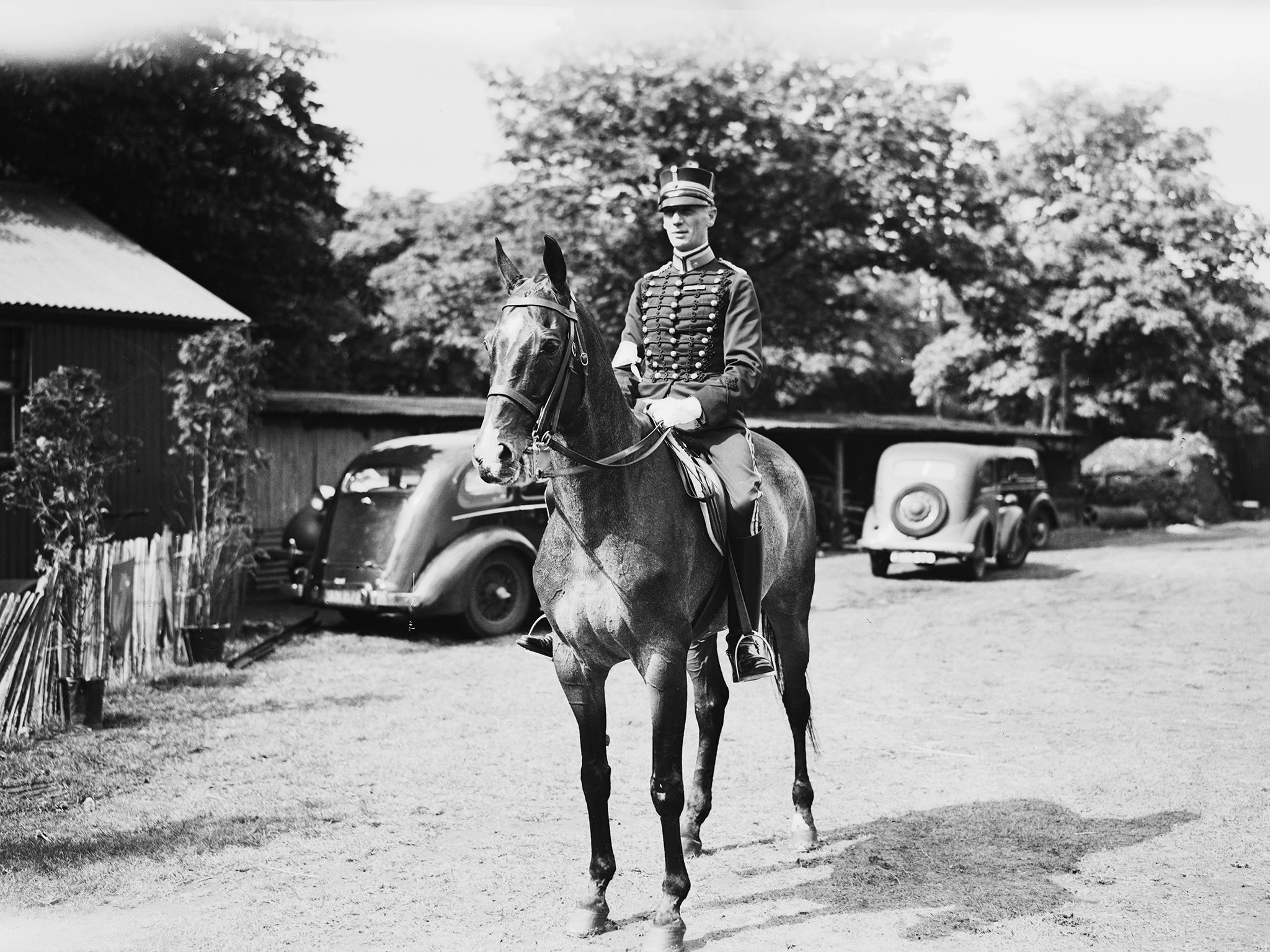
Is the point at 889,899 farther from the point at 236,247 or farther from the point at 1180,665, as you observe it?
the point at 236,247

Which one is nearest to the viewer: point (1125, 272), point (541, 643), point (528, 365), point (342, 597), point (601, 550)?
point (528, 365)

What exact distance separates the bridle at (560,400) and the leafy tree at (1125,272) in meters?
31.3

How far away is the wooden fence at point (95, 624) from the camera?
7887 millimetres

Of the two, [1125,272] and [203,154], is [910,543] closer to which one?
[203,154]

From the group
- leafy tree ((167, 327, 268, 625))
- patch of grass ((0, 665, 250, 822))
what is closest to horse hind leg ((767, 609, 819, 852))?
patch of grass ((0, 665, 250, 822))

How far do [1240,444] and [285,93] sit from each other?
3492cm

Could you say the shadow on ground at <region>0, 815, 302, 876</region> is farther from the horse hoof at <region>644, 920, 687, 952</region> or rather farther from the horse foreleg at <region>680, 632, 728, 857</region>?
the horse hoof at <region>644, 920, 687, 952</region>

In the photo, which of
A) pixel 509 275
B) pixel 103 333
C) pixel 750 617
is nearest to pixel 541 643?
pixel 750 617

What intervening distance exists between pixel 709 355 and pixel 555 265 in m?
1.30

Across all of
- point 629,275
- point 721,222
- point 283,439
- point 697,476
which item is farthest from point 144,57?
point 697,476

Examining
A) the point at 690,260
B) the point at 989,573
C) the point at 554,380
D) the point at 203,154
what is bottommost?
the point at 989,573

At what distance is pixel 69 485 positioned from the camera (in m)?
9.02

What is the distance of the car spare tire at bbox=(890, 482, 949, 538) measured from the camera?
18719 mm

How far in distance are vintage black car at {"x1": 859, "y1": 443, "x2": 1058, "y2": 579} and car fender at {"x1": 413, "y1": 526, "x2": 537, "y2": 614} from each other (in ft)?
26.8
